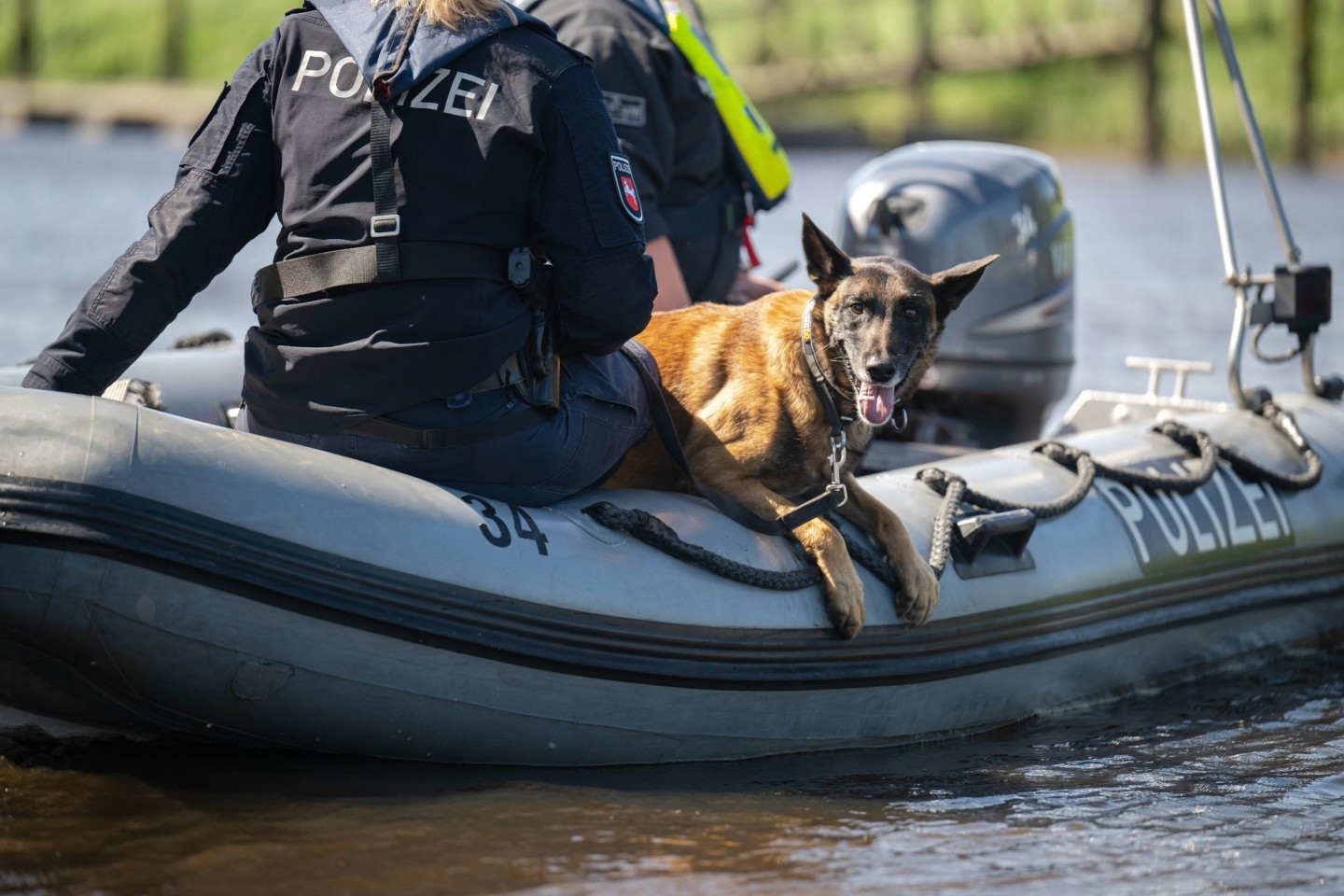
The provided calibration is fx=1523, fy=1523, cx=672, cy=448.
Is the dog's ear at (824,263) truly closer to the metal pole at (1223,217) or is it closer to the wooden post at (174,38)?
the metal pole at (1223,217)

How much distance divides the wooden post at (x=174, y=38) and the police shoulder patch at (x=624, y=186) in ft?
126

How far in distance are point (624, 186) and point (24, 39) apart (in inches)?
1641

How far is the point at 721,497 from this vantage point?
362 cm

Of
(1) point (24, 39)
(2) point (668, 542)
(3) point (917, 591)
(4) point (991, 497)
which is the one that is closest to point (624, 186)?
(2) point (668, 542)

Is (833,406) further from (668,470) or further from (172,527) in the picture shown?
(172,527)

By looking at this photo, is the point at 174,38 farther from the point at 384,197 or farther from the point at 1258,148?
the point at 384,197

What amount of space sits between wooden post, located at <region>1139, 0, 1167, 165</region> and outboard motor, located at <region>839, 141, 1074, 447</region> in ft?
73.8

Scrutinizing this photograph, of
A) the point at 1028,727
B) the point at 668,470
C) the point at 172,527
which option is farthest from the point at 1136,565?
the point at 172,527

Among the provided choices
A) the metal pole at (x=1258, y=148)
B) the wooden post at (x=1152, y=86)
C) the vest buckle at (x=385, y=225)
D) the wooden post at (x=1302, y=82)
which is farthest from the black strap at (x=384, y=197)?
the wooden post at (x=1152, y=86)

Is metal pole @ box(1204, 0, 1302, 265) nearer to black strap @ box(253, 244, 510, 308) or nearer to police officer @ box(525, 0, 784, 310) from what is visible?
police officer @ box(525, 0, 784, 310)

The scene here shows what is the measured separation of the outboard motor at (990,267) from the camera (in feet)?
18.6

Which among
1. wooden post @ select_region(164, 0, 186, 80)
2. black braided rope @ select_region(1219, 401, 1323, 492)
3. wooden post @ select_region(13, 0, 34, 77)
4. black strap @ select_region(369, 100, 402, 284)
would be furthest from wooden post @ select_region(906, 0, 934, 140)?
black strap @ select_region(369, 100, 402, 284)

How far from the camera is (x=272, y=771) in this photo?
10.7ft

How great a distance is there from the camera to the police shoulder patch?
310cm
